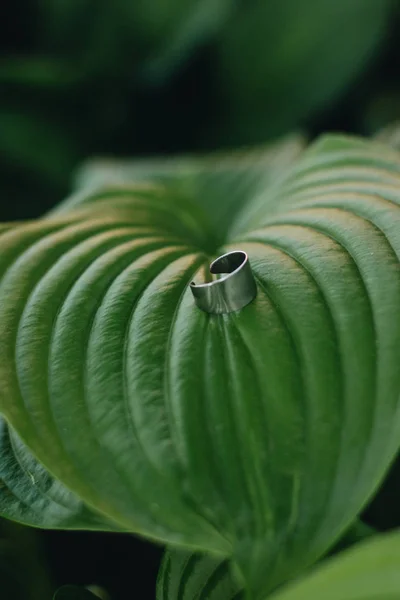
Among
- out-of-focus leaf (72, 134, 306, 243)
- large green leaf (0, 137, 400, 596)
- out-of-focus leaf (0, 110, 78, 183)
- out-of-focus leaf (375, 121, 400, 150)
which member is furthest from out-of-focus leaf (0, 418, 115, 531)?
out-of-focus leaf (0, 110, 78, 183)

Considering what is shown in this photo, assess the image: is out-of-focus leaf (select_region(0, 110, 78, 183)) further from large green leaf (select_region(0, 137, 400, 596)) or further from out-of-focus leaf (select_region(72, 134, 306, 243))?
large green leaf (select_region(0, 137, 400, 596))

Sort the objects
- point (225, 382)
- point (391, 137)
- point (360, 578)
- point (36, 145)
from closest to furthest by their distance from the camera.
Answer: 1. point (360, 578)
2. point (225, 382)
3. point (391, 137)
4. point (36, 145)

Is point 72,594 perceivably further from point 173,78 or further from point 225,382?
point 173,78

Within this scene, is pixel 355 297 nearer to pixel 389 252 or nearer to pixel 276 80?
pixel 389 252

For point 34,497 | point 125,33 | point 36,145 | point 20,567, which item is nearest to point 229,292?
point 34,497

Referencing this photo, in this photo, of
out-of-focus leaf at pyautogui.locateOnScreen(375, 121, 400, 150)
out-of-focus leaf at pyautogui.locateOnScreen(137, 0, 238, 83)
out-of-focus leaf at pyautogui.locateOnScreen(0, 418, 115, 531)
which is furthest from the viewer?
out-of-focus leaf at pyautogui.locateOnScreen(137, 0, 238, 83)

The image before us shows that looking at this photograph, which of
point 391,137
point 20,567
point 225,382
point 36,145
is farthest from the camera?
point 36,145
